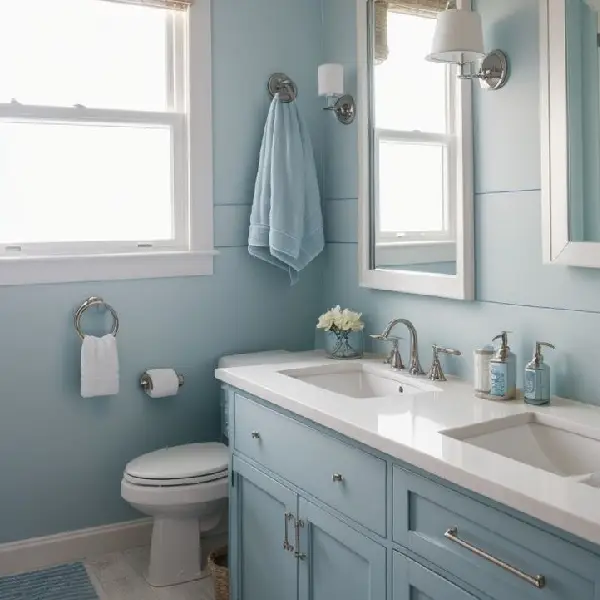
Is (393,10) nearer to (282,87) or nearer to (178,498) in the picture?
(282,87)

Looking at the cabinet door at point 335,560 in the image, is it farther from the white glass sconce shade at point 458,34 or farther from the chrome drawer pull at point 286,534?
the white glass sconce shade at point 458,34

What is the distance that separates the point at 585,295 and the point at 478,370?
355 millimetres

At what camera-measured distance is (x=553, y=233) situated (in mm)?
2156

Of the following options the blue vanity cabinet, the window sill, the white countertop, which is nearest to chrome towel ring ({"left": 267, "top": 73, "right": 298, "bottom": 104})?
the window sill

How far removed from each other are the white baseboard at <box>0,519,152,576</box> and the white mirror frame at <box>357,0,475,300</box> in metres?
1.31

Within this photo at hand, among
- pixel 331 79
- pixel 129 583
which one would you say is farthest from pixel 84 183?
pixel 129 583

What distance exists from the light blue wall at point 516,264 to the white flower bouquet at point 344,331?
0.97ft

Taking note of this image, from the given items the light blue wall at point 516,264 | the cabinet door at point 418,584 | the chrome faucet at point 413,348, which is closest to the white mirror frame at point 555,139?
the light blue wall at point 516,264

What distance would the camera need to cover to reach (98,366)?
9.59 ft

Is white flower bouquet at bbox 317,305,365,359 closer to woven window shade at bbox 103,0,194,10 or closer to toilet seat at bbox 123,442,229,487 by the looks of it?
toilet seat at bbox 123,442,229,487

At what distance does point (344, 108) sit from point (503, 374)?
136 cm

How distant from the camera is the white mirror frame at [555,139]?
2.10 metres

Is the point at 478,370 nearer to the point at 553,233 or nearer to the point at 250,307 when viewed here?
the point at 553,233

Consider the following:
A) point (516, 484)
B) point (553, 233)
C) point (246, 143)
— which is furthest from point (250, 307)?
point (516, 484)
